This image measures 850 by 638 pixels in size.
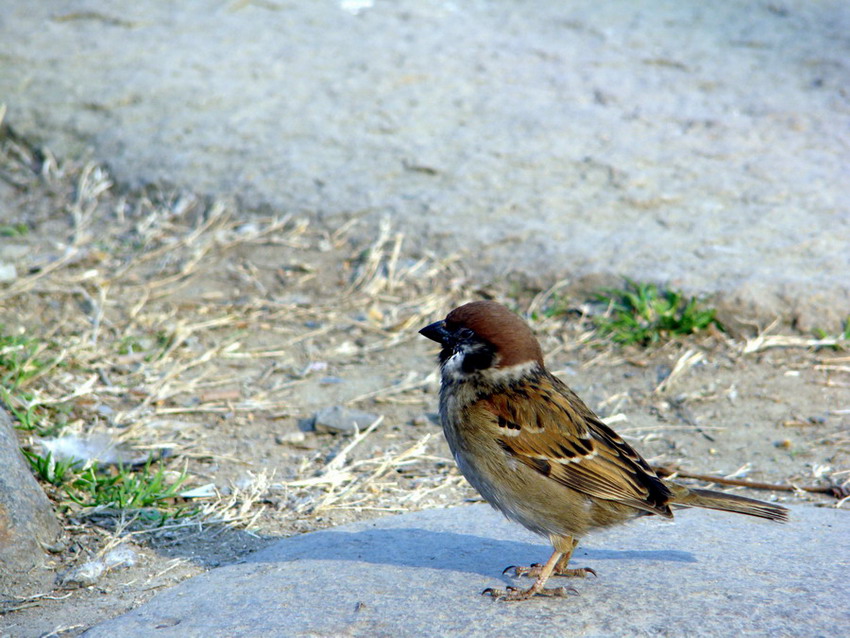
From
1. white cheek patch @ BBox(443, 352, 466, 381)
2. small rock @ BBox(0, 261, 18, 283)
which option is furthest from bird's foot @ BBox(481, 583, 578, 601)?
small rock @ BBox(0, 261, 18, 283)

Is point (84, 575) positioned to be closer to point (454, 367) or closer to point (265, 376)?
point (454, 367)

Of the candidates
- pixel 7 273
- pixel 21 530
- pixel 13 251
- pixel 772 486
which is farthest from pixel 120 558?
pixel 13 251

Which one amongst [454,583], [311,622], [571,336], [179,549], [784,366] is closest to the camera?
[311,622]

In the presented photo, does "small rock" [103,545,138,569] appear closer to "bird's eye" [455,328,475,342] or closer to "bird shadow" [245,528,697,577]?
"bird shadow" [245,528,697,577]

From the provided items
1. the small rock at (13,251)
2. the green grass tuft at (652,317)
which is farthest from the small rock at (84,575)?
the small rock at (13,251)

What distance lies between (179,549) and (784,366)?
3322 mm

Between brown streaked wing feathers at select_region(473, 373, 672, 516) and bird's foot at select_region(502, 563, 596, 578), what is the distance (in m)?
0.27

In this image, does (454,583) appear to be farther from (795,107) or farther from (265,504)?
(795,107)

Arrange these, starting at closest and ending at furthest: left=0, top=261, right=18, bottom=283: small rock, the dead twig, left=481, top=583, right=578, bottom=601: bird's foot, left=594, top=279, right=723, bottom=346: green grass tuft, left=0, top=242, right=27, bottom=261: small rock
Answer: left=481, top=583, right=578, bottom=601: bird's foot < the dead twig < left=594, top=279, right=723, bottom=346: green grass tuft < left=0, top=261, right=18, bottom=283: small rock < left=0, top=242, right=27, bottom=261: small rock

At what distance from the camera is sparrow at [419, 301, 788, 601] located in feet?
10.8

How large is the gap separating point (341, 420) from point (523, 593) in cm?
189

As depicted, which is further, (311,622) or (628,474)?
(628,474)

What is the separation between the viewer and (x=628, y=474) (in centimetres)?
334

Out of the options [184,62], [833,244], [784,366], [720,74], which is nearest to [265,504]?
[784,366]
